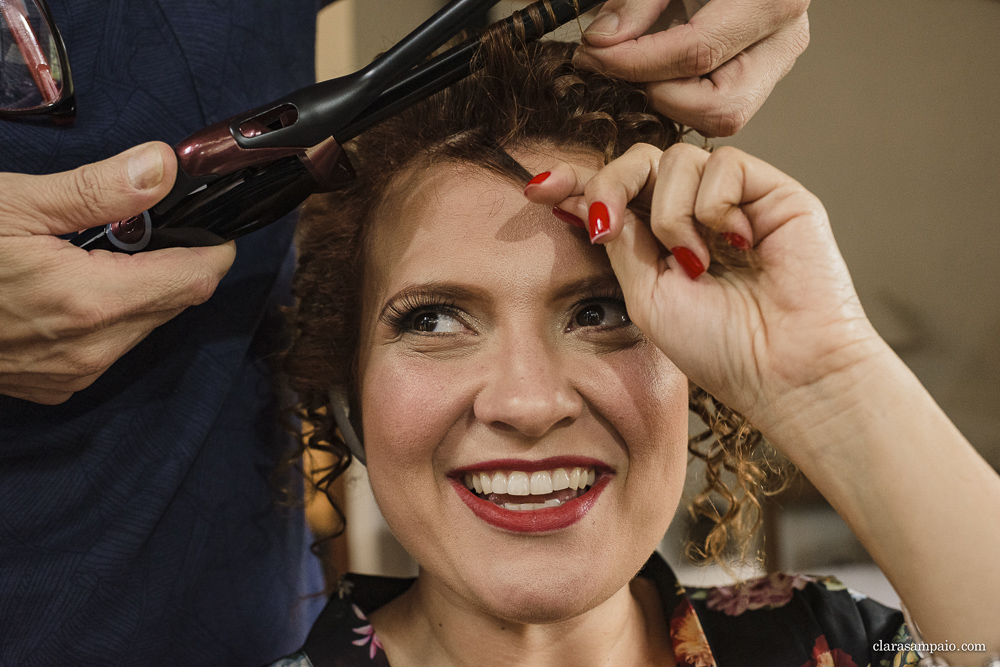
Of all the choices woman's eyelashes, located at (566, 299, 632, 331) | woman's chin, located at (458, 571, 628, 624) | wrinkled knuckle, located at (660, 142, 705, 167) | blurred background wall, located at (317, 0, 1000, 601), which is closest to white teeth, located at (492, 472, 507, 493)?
woman's chin, located at (458, 571, 628, 624)

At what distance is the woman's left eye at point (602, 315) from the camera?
110cm

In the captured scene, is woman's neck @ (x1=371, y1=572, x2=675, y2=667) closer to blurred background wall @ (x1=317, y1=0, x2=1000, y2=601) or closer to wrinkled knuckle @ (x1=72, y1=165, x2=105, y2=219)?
wrinkled knuckle @ (x1=72, y1=165, x2=105, y2=219)

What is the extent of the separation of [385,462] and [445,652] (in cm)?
39

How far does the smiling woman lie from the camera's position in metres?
0.88

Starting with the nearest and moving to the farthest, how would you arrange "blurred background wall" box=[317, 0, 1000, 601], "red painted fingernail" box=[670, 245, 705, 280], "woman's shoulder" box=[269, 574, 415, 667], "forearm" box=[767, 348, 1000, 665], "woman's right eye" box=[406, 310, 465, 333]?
1. "forearm" box=[767, 348, 1000, 665]
2. "red painted fingernail" box=[670, 245, 705, 280]
3. "woman's right eye" box=[406, 310, 465, 333]
4. "woman's shoulder" box=[269, 574, 415, 667]
5. "blurred background wall" box=[317, 0, 1000, 601]

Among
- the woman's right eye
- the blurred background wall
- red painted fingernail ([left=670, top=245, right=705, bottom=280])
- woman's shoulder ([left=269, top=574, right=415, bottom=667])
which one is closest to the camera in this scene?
red painted fingernail ([left=670, top=245, right=705, bottom=280])

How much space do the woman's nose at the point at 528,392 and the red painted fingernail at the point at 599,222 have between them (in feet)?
0.60

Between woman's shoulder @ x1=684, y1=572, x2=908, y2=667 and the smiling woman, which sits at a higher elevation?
the smiling woman

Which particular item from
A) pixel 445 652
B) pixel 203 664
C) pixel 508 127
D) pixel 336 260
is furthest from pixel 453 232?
pixel 203 664

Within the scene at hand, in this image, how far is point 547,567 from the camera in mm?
1028

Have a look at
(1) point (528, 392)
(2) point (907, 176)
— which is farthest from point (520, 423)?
(2) point (907, 176)

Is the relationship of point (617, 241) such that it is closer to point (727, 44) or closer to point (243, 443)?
point (727, 44)

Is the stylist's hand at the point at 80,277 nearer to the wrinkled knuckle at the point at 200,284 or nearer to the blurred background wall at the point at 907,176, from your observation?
the wrinkled knuckle at the point at 200,284

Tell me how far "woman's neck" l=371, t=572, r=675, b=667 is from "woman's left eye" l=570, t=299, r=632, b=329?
45cm
